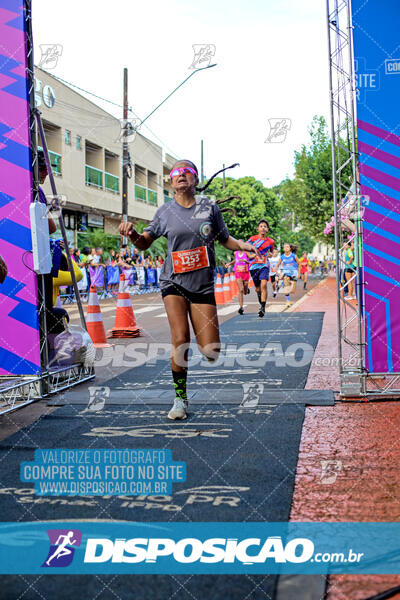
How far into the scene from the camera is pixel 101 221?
3647 centimetres

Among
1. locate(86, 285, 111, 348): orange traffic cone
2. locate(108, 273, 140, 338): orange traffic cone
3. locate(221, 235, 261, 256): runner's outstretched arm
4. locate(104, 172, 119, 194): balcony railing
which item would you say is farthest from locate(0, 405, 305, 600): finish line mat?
locate(104, 172, 119, 194): balcony railing

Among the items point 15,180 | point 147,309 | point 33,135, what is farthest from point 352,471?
point 147,309

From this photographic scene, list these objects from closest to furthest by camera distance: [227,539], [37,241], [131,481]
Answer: [227,539], [131,481], [37,241]

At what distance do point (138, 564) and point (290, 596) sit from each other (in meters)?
0.63

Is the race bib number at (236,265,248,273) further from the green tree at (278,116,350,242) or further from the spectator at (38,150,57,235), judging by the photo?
the green tree at (278,116,350,242)

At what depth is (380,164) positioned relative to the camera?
581 cm

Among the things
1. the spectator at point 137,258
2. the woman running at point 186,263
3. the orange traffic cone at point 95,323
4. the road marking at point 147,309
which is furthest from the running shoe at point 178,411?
the spectator at point 137,258

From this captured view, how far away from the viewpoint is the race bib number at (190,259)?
17.6 feet

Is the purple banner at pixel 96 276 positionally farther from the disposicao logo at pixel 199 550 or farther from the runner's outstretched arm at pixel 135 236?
the disposicao logo at pixel 199 550

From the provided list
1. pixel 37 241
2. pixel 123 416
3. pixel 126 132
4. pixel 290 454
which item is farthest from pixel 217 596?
pixel 126 132

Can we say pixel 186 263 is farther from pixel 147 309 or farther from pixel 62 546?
pixel 147 309

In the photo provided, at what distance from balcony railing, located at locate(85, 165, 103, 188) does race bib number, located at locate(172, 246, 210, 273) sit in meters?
27.5

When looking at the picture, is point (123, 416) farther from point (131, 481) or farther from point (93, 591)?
point (93, 591)

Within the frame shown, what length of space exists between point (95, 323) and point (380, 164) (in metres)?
5.91
